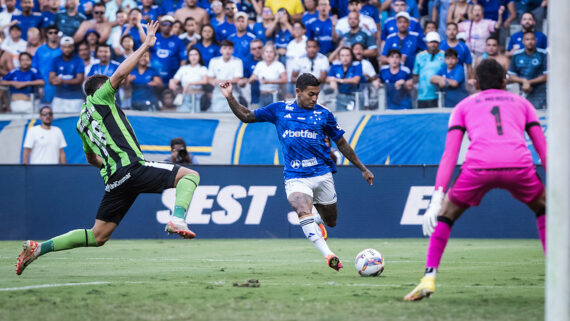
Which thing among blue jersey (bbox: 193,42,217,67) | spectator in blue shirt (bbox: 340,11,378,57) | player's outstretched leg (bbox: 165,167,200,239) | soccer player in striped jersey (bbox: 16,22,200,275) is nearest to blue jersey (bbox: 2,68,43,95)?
blue jersey (bbox: 193,42,217,67)

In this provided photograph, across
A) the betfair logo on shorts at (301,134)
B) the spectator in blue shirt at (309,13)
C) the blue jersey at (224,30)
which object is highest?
the spectator in blue shirt at (309,13)

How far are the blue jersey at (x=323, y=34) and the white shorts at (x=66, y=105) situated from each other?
5.45 meters

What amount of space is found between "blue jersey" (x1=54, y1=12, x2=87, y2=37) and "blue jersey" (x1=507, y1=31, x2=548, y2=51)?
1025cm

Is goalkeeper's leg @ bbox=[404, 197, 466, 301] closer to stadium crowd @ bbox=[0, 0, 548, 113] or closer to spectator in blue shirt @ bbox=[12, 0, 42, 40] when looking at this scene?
stadium crowd @ bbox=[0, 0, 548, 113]

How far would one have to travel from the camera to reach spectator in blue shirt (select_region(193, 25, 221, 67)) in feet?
64.0

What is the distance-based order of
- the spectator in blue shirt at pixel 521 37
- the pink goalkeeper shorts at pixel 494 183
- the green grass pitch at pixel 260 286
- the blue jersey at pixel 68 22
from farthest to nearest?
the blue jersey at pixel 68 22 < the spectator in blue shirt at pixel 521 37 < the pink goalkeeper shorts at pixel 494 183 < the green grass pitch at pixel 260 286

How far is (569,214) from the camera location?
5.09 metres

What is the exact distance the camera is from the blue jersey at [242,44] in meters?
19.5

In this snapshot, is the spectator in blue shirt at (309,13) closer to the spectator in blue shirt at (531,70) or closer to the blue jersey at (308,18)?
the blue jersey at (308,18)

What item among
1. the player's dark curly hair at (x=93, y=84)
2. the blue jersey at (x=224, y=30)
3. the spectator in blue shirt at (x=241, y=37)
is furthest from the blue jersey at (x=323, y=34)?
the player's dark curly hair at (x=93, y=84)

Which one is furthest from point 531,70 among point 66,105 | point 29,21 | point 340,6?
point 29,21

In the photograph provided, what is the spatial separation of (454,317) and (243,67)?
1347cm

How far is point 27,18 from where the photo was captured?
21.3 meters

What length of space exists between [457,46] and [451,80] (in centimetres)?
114
